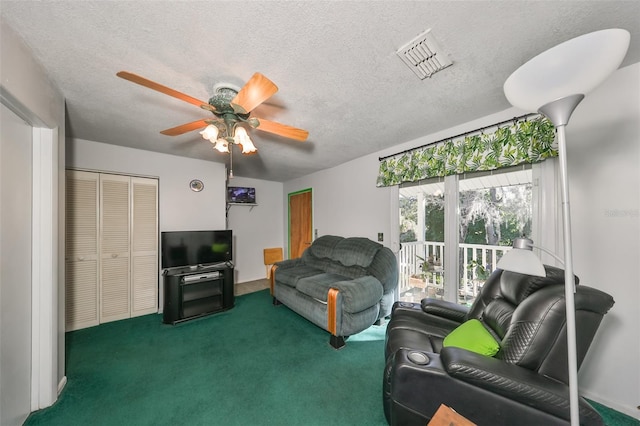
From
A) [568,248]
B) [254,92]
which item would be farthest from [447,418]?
[254,92]

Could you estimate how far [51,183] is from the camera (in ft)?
5.09

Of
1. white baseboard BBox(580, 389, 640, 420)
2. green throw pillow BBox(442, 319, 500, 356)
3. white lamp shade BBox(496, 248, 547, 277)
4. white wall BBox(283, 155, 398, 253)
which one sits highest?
white wall BBox(283, 155, 398, 253)

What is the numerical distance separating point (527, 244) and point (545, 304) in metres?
0.53

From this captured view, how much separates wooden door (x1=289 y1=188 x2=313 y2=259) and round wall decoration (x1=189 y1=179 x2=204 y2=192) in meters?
1.93

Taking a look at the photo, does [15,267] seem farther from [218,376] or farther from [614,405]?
[614,405]

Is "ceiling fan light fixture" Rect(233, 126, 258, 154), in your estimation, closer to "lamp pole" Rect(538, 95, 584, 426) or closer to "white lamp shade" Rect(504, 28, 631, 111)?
"white lamp shade" Rect(504, 28, 631, 111)

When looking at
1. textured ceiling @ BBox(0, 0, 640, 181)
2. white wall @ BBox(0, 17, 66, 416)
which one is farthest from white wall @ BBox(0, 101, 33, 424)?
textured ceiling @ BBox(0, 0, 640, 181)

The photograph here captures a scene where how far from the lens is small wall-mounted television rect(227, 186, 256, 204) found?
4.37 metres

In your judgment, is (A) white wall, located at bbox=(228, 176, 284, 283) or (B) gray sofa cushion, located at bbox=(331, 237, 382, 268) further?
(A) white wall, located at bbox=(228, 176, 284, 283)

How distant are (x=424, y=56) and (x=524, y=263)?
1.28 meters

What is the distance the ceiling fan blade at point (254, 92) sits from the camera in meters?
1.16

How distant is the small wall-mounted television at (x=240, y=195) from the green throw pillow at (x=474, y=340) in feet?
13.4

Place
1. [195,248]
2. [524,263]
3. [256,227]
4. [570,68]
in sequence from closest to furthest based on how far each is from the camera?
[570,68]
[524,263]
[195,248]
[256,227]

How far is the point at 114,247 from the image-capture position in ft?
9.43
